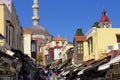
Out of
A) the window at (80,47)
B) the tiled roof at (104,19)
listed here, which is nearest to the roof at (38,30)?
the window at (80,47)

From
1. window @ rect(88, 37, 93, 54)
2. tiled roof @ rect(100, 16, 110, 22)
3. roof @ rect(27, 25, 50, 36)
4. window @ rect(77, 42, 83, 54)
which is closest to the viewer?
window @ rect(88, 37, 93, 54)

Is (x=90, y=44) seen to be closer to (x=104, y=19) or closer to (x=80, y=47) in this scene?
(x=104, y=19)

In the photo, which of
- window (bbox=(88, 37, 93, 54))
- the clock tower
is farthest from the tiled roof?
window (bbox=(88, 37, 93, 54))

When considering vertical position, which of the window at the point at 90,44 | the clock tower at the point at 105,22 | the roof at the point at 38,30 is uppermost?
the roof at the point at 38,30

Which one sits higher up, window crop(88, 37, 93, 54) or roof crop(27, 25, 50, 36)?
roof crop(27, 25, 50, 36)

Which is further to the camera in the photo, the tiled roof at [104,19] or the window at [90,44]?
the tiled roof at [104,19]

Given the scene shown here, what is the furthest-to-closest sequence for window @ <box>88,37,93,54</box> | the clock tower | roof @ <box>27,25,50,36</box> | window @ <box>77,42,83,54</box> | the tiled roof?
roof @ <box>27,25,50,36</box>
window @ <box>77,42,83,54</box>
the tiled roof
the clock tower
window @ <box>88,37,93,54</box>

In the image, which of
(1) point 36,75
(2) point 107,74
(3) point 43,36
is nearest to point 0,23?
(2) point 107,74

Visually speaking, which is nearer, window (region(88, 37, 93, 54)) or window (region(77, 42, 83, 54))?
window (region(88, 37, 93, 54))

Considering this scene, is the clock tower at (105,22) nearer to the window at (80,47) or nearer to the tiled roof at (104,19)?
the tiled roof at (104,19)

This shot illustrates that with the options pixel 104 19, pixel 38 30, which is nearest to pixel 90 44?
pixel 104 19

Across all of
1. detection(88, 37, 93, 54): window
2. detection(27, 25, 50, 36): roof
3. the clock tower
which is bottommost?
detection(88, 37, 93, 54): window

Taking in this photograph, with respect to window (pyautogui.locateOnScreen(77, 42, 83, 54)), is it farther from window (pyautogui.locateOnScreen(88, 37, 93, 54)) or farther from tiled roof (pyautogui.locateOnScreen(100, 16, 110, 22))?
window (pyautogui.locateOnScreen(88, 37, 93, 54))

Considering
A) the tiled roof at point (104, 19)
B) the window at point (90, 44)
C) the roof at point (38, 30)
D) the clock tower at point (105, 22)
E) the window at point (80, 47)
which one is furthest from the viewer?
the roof at point (38, 30)
